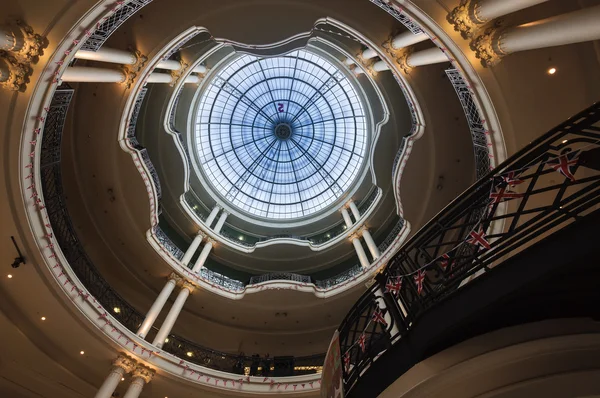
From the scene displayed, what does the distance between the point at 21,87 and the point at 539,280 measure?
40.5ft

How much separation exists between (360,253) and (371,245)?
0.85 metres

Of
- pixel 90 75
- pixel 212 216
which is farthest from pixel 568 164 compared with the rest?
pixel 212 216

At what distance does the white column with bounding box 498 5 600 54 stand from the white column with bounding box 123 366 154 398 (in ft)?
52.7

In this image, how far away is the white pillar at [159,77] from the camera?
54.5 ft

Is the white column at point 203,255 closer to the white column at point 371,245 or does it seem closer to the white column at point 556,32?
the white column at point 371,245

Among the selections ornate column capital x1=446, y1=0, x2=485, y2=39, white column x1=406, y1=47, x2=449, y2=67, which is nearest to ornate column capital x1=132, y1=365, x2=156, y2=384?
white column x1=406, y1=47, x2=449, y2=67

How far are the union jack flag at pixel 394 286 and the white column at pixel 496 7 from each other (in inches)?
253

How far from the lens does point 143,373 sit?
42.6ft

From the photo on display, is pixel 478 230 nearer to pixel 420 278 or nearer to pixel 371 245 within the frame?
pixel 420 278

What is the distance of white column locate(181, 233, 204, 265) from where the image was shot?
19.3 meters

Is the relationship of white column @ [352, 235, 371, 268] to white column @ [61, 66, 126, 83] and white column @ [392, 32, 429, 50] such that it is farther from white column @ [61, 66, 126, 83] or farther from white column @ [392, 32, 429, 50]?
white column @ [61, 66, 126, 83]

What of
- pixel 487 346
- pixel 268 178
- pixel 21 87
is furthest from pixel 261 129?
pixel 487 346

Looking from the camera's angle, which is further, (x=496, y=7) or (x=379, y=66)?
(x=379, y=66)

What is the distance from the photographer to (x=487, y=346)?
13.8 ft
